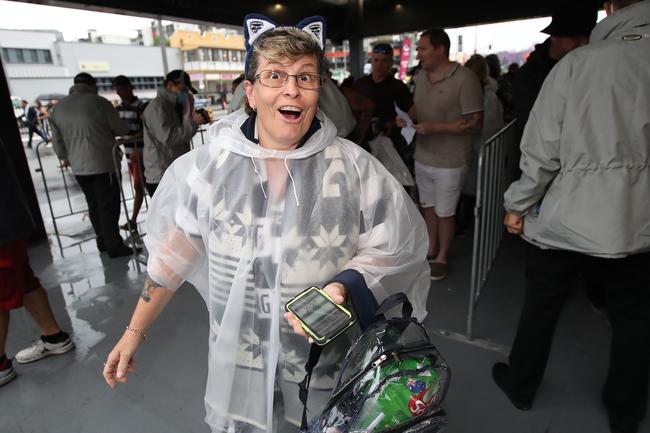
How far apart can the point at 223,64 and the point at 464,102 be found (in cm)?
1263

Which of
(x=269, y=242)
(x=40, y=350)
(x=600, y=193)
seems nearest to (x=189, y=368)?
(x=40, y=350)

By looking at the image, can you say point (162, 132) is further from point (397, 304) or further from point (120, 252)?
point (397, 304)

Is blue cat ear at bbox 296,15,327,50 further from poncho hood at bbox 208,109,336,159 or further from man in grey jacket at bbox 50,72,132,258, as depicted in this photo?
man in grey jacket at bbox 50,72,132,258

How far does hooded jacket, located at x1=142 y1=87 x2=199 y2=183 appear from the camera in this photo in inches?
154

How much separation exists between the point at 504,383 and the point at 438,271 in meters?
1.31

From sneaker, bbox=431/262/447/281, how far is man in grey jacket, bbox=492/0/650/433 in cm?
141

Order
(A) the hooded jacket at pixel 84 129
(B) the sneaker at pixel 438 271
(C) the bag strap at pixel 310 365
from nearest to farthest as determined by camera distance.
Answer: (C) the bag strap at pixel 310 365
(B) the sneaker at pixel 438 271
(A) the hooded jacket at pixel 84 129

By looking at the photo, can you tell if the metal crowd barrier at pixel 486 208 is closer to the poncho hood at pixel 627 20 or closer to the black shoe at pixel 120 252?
the poncho hood at pixel 627 20

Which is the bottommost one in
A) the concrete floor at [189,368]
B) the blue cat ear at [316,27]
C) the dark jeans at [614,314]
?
the concrete floor at [189,368]

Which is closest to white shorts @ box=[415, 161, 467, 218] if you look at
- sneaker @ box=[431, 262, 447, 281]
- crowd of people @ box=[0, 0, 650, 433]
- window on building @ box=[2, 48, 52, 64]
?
→ sneaker @ box=[431, 262, 447, 281]

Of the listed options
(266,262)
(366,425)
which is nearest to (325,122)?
(266,262)

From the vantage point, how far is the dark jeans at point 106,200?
4055 mm

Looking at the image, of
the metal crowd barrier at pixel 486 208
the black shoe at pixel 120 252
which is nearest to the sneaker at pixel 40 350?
the black shoe at pixel 120 252

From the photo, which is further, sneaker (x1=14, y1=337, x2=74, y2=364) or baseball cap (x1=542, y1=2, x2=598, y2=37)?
sneaker (x1=14, y1=337, x2=74, y2=364)
